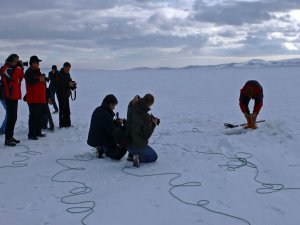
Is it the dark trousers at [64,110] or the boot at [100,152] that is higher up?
the dark trousers at [64,110]

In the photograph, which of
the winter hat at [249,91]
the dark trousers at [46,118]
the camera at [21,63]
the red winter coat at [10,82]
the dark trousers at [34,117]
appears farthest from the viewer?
the dark trousers at [46,118]

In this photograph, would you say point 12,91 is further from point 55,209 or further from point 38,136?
point 55,209

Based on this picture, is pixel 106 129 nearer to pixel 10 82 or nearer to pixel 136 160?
pixel 136 160

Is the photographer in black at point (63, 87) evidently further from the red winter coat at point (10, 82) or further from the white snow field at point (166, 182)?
→ the red winter coat at point (10, 82)

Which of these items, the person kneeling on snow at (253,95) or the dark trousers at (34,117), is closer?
the dark trousers at (34,117)

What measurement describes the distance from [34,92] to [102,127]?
7.17ft

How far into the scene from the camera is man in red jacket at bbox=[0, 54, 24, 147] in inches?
299

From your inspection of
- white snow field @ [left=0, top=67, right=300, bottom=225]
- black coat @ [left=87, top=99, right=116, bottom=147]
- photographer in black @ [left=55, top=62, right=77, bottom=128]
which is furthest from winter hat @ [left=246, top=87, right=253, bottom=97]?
photographer in black @ [left=55, top=62, right=77, bottom=128]

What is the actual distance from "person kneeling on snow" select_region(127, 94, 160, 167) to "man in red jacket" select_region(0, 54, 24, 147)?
2.54 metres

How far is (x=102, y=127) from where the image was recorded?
672 cm

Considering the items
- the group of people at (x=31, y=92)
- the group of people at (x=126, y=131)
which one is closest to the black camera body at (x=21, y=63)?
the group of people at (x=31, y=92)

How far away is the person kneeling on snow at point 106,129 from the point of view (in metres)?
6.66

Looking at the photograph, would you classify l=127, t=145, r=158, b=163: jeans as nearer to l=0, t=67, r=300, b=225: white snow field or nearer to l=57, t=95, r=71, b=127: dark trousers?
l=0, t=67, r=300, b=225: white snow field

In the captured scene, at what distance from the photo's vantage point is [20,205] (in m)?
4.82
